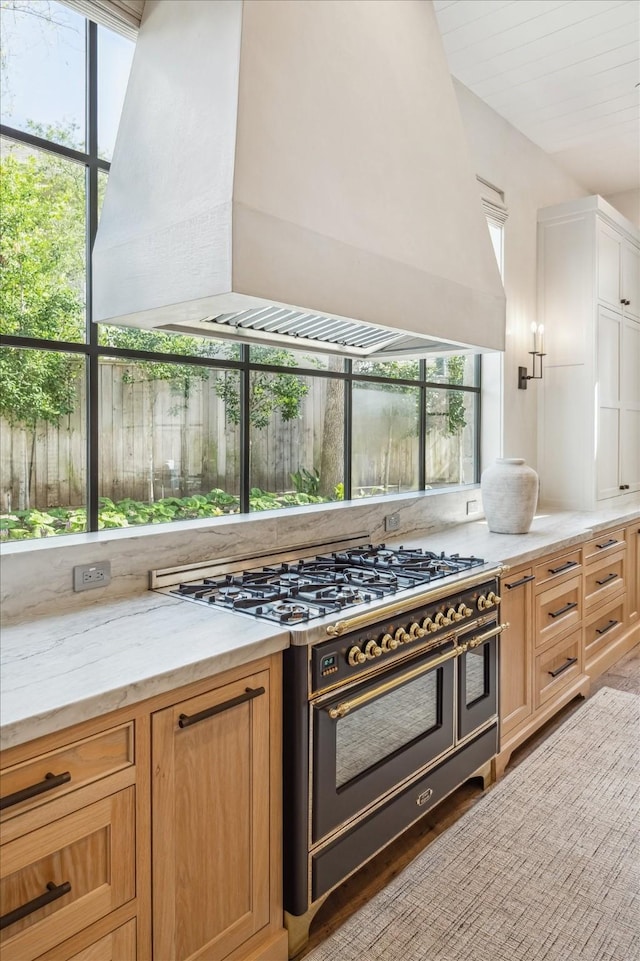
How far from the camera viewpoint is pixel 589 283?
418 centimetres

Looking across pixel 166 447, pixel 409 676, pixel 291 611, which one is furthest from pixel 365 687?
pixel 166 447

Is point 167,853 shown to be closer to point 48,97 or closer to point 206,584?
point 206,584

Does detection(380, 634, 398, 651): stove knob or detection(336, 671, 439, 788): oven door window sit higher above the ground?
detection(380, 634, 398, 651): stove knob

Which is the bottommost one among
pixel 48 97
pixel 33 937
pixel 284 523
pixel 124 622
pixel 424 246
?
pixel 33 937

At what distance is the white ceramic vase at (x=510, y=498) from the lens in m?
3.21

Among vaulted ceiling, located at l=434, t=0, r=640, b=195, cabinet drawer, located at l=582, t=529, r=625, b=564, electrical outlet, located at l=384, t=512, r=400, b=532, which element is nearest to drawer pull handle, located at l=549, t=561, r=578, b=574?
cabinet drawer, located at l=582, t=529, r=625, b=564

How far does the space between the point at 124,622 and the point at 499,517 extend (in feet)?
6.80

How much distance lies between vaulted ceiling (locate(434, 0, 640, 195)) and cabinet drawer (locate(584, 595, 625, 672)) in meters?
2.84

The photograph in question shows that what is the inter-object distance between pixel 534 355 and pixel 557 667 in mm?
2115

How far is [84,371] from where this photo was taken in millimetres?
2117

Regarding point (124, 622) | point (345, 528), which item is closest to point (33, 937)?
point (124, 622)

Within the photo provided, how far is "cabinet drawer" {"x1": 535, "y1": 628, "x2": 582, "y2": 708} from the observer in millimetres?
2965

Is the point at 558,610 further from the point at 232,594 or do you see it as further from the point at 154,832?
the point at 154,832

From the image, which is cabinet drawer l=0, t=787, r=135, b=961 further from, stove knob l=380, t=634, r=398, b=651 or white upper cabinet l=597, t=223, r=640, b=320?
white upper cabinet l=597, t=223, r=640, b=320
